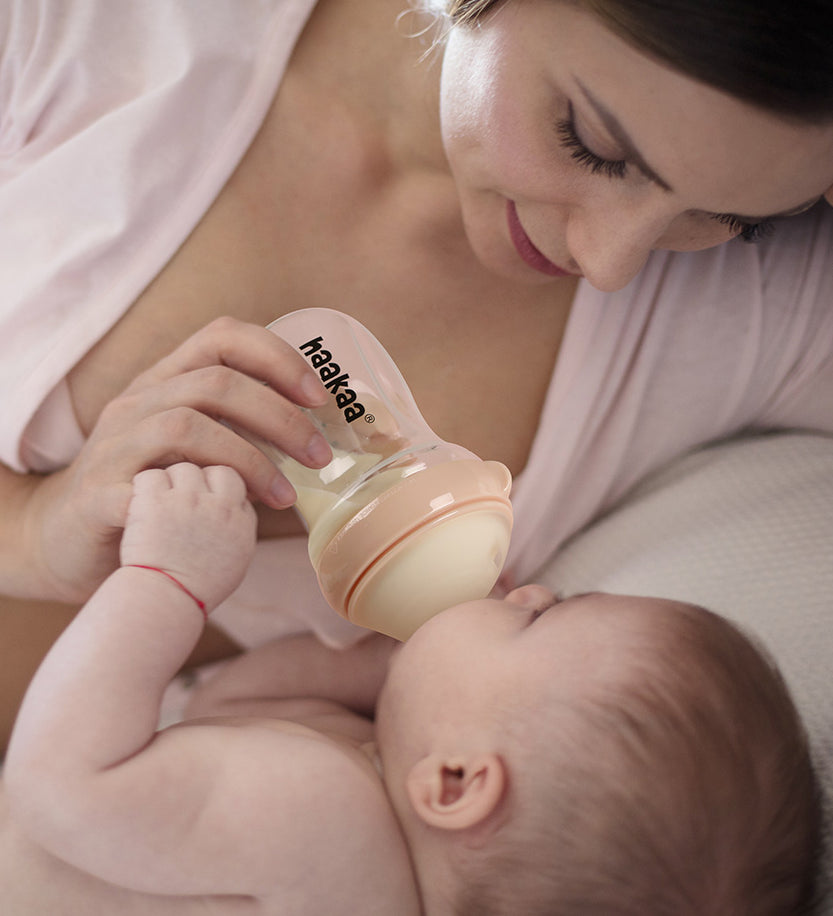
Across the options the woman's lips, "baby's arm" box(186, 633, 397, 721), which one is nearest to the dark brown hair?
the woman's lips

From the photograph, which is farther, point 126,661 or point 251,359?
point 251,359

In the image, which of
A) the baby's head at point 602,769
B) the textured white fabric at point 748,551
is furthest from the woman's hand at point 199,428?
the textured white fabric at point 748,551

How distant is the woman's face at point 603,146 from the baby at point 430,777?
0.35 meters

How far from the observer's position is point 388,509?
0.68 m

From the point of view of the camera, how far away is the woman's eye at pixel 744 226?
29.3 inches

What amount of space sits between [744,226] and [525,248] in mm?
221

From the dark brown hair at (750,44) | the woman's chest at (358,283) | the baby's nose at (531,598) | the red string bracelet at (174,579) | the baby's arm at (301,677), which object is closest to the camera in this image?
the dark brown hair at (750,44)

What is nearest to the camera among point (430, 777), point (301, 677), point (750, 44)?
point (750, 44)

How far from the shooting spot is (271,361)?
0.77 meters

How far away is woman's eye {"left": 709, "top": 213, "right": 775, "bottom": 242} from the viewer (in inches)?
29.3

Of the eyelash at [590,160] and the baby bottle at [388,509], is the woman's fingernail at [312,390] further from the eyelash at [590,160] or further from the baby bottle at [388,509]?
the eyelash at [590,160]

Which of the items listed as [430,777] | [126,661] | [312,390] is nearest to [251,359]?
[312,390]

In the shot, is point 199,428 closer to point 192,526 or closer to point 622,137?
point 192,526

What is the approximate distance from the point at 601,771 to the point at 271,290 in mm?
620
